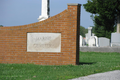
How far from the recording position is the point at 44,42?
991 cm

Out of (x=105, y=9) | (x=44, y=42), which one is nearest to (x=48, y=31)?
(x=44, y=42)

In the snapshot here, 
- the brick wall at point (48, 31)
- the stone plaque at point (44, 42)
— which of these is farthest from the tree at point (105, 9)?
the stone plaque at point (44, 42)

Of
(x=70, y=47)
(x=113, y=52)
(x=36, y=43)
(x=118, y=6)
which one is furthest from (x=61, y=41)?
(x=118, y=6)

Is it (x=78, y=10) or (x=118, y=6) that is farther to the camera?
(x=118, y=6)

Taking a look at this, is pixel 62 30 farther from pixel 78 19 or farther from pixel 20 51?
pixel 20 51

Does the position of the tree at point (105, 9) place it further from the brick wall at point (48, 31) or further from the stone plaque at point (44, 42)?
the stone plaque at point (44, 42)

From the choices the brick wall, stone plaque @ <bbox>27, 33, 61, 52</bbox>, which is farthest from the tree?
stone plaque @ <bbox>27, 33, 61, 52</bbox>

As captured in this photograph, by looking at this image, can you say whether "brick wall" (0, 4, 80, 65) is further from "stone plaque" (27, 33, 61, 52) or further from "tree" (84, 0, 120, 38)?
"tree" (84, 0, 120, 38)

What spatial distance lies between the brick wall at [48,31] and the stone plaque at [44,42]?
5.1 inches

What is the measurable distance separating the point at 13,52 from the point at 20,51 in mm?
309

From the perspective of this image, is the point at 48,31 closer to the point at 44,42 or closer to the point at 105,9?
the point at 44,42

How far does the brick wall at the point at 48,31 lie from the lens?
385 inches

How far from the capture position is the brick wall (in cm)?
977

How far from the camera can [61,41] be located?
9812 mm
